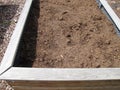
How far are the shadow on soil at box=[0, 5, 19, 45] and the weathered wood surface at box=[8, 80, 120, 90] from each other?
5.24ft

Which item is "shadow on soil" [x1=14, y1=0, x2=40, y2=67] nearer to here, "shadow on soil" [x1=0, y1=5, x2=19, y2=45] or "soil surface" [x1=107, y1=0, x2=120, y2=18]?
"shadow on soil" [x1=0, y1=5, x2=19, y2=45]

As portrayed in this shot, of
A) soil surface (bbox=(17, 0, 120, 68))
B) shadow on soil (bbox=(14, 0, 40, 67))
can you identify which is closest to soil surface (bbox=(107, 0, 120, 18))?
soil surface (bbox=(17, 0, 120, 68))

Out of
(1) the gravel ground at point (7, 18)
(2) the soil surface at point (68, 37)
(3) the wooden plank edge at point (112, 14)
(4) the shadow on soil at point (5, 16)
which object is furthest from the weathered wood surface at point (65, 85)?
(4) the shadow on soil at point (5, 16)

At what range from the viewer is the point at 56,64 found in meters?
2.53

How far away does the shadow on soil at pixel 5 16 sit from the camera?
3.92 metres

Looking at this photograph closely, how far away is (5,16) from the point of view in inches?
168

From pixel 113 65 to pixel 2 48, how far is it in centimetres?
169

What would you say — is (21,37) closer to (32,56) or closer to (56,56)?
(32,56)

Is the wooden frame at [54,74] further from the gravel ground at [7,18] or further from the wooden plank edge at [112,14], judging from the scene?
the gravel ground at [7,18]

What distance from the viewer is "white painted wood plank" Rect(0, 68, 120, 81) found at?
2.12 meters

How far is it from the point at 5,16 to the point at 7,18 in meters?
0.08

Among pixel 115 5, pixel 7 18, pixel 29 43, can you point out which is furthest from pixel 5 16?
pixel 115 5

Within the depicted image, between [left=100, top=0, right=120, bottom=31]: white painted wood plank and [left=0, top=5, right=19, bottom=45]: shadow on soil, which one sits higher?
[left=100, top=0, right=120, bottom=31]: white painted wood plank

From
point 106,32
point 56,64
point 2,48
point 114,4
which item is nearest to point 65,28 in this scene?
point 106,32
